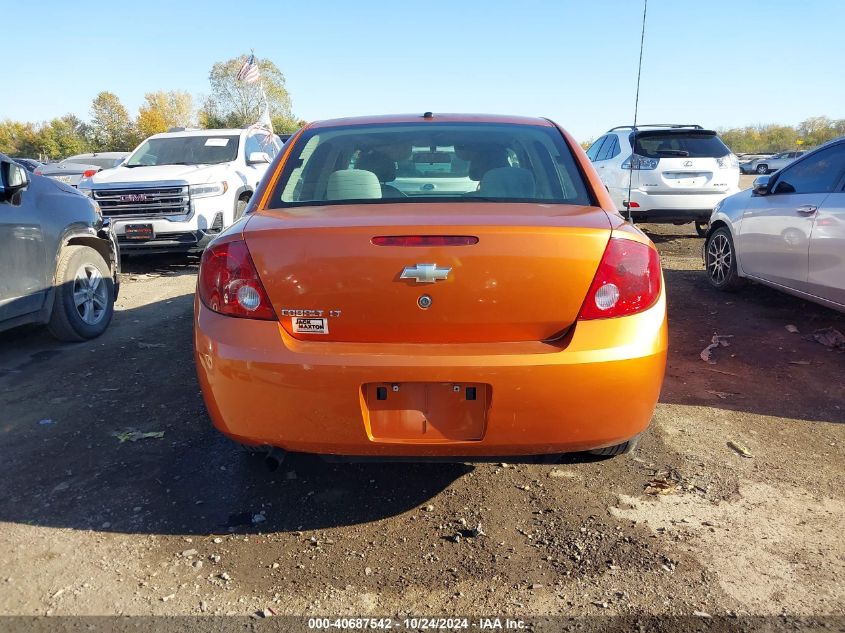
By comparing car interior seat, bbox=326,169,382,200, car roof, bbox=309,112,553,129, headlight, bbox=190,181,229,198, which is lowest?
headlight, bbox=190,181,229,198

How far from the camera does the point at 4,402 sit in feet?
13.5

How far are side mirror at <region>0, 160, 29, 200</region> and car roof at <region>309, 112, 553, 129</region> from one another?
91.3 inches

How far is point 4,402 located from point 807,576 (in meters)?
4.39

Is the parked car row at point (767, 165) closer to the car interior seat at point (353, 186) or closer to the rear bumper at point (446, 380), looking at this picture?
the car interior seat at point (353, 186)

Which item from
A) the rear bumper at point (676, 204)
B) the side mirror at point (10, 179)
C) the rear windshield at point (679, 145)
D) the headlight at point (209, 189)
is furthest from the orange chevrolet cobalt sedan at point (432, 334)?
the rear windshield at point (679, 145)

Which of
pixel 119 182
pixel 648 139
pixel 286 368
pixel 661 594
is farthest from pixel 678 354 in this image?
pixel 119 182

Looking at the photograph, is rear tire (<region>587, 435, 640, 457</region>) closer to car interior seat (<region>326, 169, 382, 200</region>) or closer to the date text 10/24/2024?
the date text 10/24/2024

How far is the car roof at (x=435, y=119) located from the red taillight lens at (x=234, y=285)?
53.9 inches

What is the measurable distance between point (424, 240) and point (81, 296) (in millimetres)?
4160

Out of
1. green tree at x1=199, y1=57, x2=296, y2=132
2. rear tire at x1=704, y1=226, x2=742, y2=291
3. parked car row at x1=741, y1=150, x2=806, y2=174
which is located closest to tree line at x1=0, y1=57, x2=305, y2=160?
green tree at x1=199, y1=57, x2=296, y2=132

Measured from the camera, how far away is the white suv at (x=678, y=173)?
9.73m

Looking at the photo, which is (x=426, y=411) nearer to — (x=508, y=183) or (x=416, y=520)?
(x=416, y=520)

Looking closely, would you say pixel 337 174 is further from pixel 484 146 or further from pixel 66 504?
pixel 66 504

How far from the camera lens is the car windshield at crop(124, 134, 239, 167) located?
1010cm
